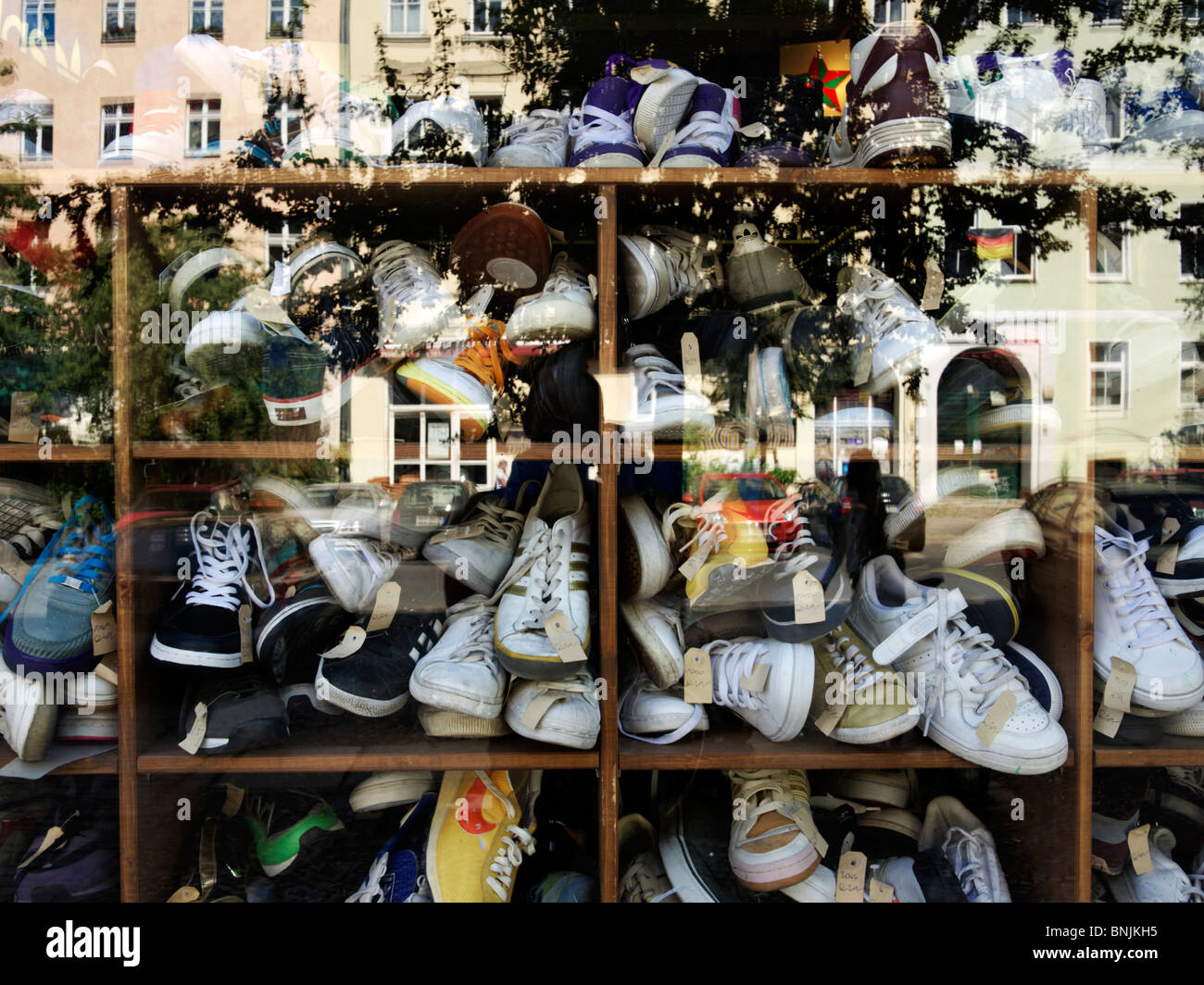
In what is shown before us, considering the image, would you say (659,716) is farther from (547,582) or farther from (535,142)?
(535,142)

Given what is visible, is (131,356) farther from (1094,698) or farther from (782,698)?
(1094,698)

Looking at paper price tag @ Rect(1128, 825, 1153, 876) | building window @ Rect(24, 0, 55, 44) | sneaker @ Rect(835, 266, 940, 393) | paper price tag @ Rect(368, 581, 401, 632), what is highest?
building window @ Rect(24, 0, 55, 44)

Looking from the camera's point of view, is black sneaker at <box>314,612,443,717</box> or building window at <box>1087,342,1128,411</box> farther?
building window at <box>1087,342,1128,411</box>

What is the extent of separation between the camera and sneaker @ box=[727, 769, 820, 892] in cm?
112

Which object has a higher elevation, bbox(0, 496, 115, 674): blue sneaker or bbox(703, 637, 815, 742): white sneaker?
bbox(0, 496, 115, 674): blue sneaker

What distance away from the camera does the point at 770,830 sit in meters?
1.15

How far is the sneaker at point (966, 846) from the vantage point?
3.82 ft

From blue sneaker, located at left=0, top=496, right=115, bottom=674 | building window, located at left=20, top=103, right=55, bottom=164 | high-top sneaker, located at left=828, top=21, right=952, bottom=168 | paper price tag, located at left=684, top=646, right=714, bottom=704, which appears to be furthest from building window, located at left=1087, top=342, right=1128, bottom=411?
building window, located at left=20, top=103, right=55, bottom=164

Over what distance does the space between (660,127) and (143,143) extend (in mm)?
841

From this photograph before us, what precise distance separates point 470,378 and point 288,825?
82cm

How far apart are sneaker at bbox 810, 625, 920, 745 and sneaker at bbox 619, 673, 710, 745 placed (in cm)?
19

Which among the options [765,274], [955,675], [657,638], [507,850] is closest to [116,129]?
[765,274]

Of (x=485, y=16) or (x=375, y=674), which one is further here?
(x=485, y=16)

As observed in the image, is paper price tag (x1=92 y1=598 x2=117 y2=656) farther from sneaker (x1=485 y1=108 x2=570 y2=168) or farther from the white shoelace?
sneaker (x1=485 y1=108 x2=570 y2=168)
